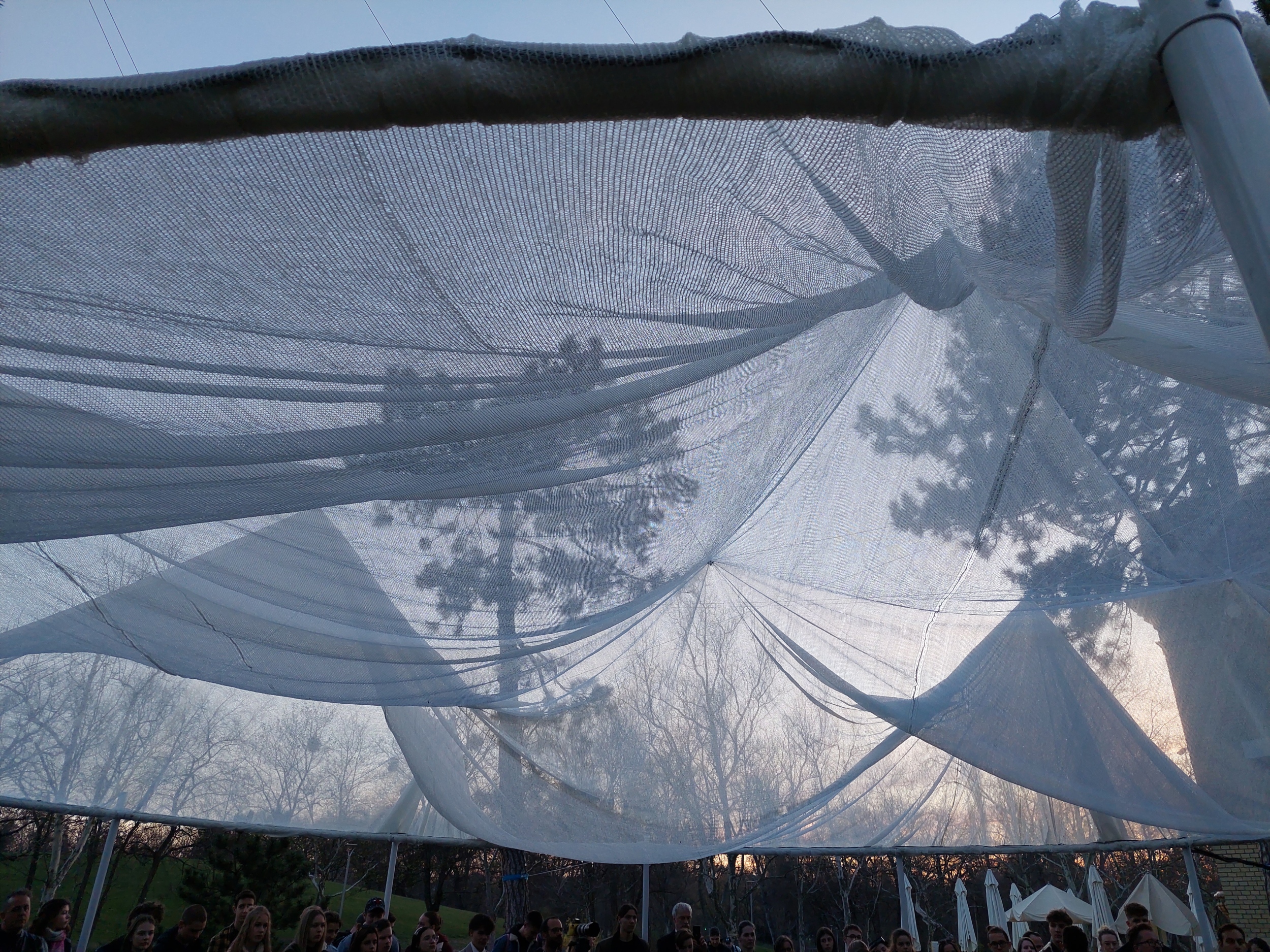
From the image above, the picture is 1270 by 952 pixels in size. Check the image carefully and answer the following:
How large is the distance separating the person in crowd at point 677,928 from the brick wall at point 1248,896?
648cm

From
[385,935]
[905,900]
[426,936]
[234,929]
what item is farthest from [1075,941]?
[234,929]

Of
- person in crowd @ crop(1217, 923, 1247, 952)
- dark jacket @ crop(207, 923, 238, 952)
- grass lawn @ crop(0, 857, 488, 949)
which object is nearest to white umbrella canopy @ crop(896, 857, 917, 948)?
person in crowd @ crop(1217, 923, 1247, 952)

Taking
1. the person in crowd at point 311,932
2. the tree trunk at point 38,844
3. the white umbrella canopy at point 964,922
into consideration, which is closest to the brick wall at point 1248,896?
the white umbrella canopy at point 964,922

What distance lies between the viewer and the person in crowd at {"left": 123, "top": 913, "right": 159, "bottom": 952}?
4.73 meters

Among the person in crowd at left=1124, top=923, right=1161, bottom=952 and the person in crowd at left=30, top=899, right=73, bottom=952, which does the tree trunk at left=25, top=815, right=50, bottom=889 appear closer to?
the person in crowd at left=30, top=899, right=73, bottom=952

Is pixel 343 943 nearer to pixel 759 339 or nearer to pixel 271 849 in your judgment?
pixel 759 339

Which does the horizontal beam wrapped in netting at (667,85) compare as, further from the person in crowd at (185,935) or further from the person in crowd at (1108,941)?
the person in crowd at (1108,941)

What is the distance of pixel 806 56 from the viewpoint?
1.23m

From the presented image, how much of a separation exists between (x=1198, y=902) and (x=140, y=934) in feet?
22.6

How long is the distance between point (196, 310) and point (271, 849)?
12104 millimetres

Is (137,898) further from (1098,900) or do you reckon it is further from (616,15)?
(616,15)

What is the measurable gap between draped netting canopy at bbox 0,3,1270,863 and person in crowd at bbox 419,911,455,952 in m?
0.83

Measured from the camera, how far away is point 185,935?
4.41 m

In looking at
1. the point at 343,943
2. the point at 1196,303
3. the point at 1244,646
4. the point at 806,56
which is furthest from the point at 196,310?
the point at 343,943
